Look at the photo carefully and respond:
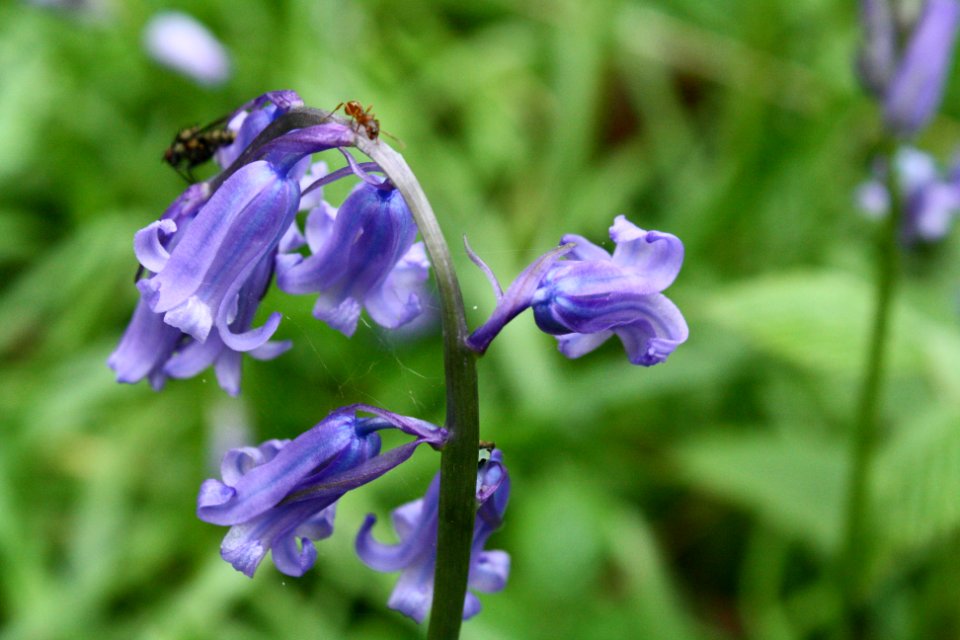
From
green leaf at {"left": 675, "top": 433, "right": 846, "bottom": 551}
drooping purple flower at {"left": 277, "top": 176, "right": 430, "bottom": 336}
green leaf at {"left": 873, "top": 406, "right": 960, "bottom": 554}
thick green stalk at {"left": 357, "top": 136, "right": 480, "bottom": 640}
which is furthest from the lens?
green leaf at {"left": 675, "top": 433, "right": 846, "bottom": 551}

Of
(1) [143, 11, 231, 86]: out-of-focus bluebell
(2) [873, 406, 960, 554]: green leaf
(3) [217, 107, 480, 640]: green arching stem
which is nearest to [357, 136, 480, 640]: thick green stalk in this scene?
(3) [217, 107, 480, 640]: green arching stem

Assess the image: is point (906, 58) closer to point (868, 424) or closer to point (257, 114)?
point (868, 424)

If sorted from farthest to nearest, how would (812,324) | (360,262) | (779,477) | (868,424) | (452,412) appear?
(779,477) → (812,324) → (868,424) → (360,262) → (452,412)

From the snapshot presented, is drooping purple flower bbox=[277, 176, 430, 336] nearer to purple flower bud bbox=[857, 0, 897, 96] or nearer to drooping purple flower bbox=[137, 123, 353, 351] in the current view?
→ drooping purple flower bbox=[137, 123, 353, 351]

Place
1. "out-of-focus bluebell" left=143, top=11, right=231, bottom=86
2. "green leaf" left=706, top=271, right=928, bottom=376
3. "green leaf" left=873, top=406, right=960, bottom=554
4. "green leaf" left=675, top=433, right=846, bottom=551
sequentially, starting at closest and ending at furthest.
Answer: "green leaf" left=873, top=406, right=960, bottom=554
"green leaf" left=706, top=271, right=928, bottom=376
"green leaf" left=675, top=433, right=846, bottom=551
"out-of-focus bluebell" left=143, top=11, right=231, bottom=86

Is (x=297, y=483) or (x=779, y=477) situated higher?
(x=779, y=477)

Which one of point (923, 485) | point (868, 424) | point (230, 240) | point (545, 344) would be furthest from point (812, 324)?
point (230, 240)

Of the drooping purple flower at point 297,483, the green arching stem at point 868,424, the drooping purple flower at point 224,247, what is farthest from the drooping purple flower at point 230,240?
the green arching stem at point 868,424
